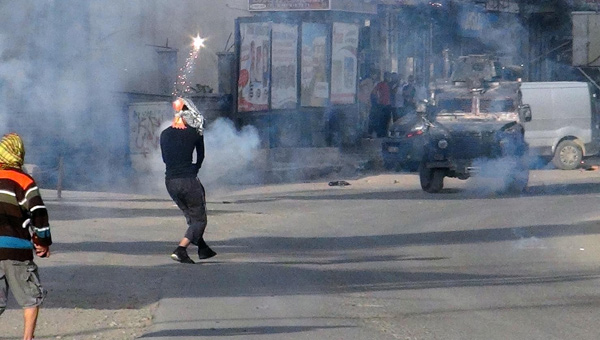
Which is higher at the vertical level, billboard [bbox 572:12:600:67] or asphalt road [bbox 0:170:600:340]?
billboard [bbox 572:12:600:67]

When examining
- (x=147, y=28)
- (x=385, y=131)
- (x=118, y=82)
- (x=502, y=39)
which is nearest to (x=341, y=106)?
(x=385, y=131)

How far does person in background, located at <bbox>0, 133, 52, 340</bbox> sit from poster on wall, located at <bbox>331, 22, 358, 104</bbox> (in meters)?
20.4

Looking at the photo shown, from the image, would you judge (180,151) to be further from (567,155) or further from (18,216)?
(567,155)

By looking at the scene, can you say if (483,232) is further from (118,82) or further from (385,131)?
(385,131)

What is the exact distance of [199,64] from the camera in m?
24.7

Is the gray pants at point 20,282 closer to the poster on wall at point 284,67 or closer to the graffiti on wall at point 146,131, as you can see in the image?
the graffiti on wall at point 146,131

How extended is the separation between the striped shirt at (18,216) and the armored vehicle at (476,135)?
13.8m

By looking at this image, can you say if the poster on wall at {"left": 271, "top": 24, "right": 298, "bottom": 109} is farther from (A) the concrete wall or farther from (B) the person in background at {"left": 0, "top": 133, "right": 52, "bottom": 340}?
(B) the person in background at {"left": 0, "top": 133, "right": 52, "bottom": 340}

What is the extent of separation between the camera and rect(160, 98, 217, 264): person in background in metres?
11.1

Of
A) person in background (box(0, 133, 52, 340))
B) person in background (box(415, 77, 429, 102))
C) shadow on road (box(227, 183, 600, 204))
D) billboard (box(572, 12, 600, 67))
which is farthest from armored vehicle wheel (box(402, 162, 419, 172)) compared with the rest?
person in background (box(0, 133, 52, 340))

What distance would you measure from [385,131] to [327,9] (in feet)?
12.0

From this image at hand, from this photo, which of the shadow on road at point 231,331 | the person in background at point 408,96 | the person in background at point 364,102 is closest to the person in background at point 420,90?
the person in background at point 408,96

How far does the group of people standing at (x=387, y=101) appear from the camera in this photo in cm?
2775

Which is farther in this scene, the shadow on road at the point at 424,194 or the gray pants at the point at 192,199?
the shadow on road at the point at 424,194
